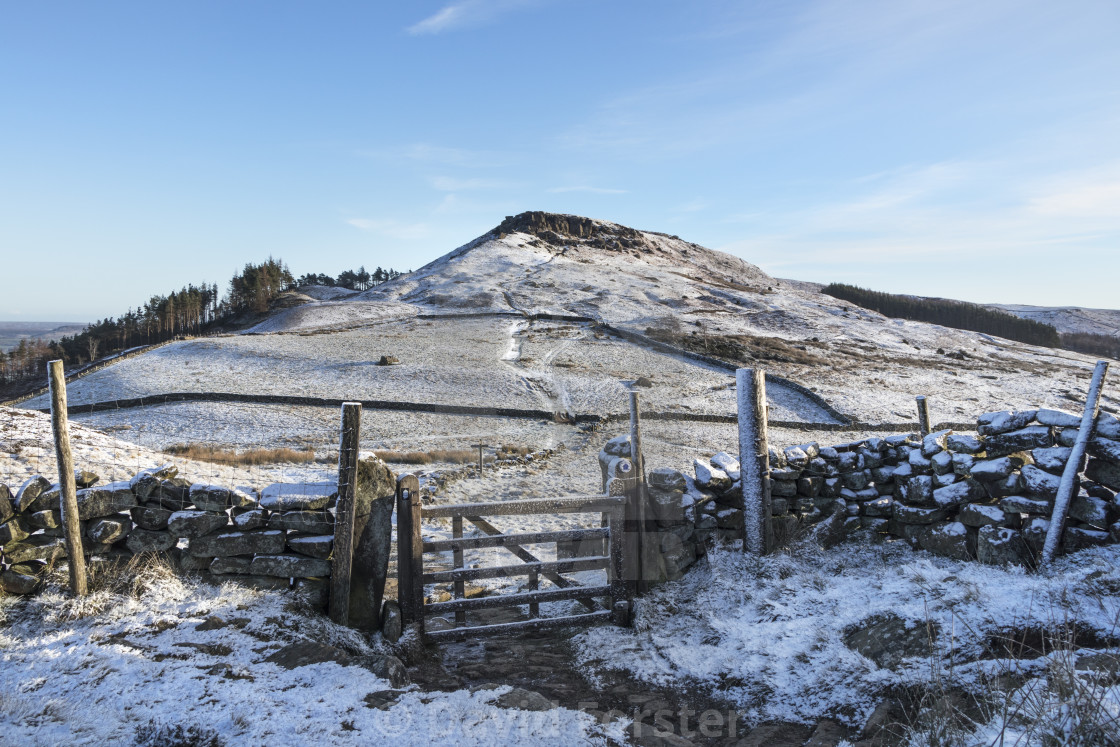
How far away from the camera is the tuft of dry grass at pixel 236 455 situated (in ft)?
56.9

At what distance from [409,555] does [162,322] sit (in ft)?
321

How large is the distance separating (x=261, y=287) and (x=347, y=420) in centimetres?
8711

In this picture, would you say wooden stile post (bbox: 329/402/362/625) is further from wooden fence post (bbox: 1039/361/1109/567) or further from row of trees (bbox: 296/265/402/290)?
row of trees (bbox: 296/265/402/290)

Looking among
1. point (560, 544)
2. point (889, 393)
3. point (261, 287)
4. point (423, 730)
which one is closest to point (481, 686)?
point (423, 730)

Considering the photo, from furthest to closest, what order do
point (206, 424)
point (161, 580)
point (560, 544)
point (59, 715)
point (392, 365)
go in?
point (392, 365)
point (206, 424)
point (560, 544)
point (161, 580)
point (59, 715)

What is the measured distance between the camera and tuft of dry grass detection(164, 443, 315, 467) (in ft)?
56.9

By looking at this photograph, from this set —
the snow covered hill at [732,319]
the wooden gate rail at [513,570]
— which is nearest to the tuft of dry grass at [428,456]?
the wooden gate rail at [513,570]

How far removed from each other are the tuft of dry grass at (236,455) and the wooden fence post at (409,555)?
11.1 m

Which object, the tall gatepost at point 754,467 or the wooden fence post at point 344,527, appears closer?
the wooden fence post at point 344,527

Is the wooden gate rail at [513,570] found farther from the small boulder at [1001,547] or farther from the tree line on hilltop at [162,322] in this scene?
the tree line on hilltop at [162,322]

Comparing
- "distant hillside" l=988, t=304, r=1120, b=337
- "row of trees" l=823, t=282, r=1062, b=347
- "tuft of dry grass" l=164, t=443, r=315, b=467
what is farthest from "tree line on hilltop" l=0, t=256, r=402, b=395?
"distant hillside" l=988, t=304, r=1120, b=337

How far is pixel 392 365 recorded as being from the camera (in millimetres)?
38031

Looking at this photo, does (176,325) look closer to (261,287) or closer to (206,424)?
(261,287)

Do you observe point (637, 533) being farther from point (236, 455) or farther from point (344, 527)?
point (236, 455)
